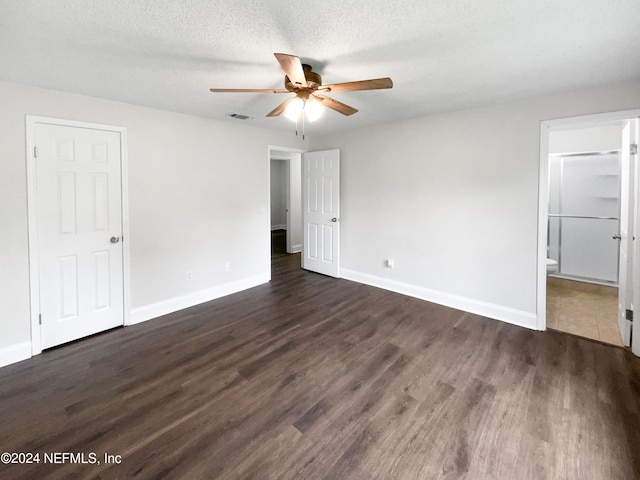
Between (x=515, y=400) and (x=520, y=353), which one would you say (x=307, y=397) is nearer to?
(x=515, y=400)

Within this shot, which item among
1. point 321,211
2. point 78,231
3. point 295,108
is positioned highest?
point 295,108

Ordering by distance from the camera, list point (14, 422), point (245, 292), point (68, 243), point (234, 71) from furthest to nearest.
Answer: point (245, 292), point (68, 243), point (234, 71), point (14, 422)

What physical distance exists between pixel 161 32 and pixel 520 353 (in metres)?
3.59

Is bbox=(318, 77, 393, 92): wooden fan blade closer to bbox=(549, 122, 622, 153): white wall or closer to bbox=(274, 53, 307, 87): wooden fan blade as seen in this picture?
bbox=(274, 53, 307, 87): wooden fan blade

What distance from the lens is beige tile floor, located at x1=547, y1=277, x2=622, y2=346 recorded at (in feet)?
10.1

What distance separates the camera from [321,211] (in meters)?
5.05

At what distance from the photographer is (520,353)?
2693 millimetres

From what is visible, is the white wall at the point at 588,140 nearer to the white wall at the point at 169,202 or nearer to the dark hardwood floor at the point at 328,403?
the dark hardwood floor at the point at 328,403

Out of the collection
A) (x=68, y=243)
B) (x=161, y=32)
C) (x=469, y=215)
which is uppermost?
(x=161, y=32)

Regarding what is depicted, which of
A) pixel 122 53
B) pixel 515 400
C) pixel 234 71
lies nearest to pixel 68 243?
pixel 122 53

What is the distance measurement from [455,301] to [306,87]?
298 centimetres

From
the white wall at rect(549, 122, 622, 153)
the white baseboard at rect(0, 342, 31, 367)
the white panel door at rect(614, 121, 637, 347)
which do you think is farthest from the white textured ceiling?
the white wall at rect(549, 122, 622, 153)

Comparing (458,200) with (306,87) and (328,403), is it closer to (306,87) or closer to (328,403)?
(306,87)

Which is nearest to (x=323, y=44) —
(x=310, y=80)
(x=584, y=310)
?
(x=310, y=80)
